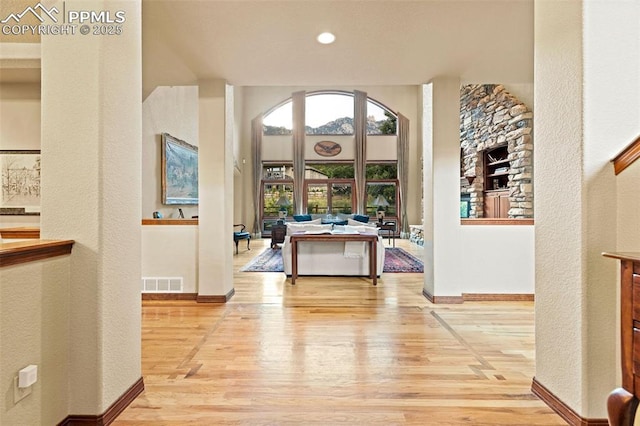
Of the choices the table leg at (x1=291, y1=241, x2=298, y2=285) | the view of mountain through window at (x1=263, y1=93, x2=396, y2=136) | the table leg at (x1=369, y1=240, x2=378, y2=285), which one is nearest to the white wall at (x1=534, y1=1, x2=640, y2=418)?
the table leg at (x1=369, y1=240, x2=378, y2=285)

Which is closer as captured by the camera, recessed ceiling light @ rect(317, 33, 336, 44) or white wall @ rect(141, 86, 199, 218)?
recessed ceiling light @ rect(317, 33, 336, 44)

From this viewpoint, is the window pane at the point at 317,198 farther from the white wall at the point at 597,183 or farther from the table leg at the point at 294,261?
the white wall at the point at 597,183

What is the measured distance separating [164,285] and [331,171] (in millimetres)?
8217

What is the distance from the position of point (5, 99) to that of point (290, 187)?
8.24m

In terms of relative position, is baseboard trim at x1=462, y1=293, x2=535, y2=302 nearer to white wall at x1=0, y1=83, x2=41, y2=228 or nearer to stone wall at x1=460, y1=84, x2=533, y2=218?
stone wall at x1=460, y1=84, x2=533, y2=218

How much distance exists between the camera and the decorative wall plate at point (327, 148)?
1140 cm

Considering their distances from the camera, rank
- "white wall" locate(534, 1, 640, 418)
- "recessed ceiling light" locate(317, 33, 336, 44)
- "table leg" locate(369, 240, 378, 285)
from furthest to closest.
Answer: "table leg" locate(369, 240, 378, 285), "recessed ceiling light" locate(317, 33, 336, 44), "white wall" locate(534, 1, 640, 418)

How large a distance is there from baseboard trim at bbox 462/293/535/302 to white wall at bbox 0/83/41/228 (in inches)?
193

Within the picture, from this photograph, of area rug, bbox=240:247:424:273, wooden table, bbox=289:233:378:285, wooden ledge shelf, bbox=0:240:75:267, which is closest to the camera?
wooden ledge shelf, bbox=0:240:75:267

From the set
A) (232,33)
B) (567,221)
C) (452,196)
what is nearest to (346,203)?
(452,196)

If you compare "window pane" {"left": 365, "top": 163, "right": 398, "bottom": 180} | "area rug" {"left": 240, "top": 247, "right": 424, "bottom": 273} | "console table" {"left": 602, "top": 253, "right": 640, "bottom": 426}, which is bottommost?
"area rug" {"left": 240, "top": 247, "right": 424, "bottom": 273}

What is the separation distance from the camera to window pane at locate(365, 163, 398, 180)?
11.4 meters

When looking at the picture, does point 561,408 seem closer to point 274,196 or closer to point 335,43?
point 335,43

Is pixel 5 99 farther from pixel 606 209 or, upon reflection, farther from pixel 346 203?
pixel 346 203
